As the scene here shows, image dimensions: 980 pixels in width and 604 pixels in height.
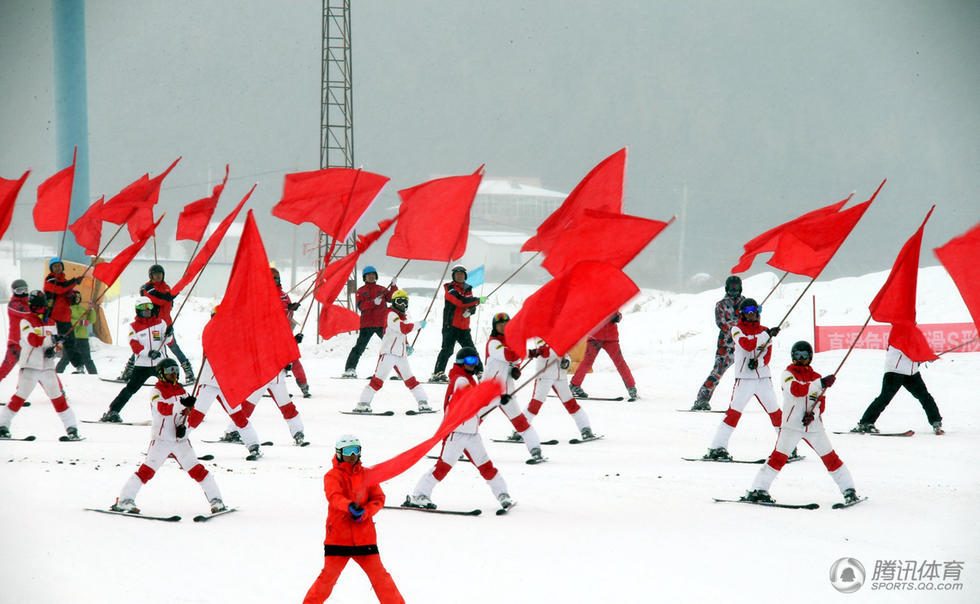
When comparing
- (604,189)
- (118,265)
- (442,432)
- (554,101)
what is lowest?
(442,432)

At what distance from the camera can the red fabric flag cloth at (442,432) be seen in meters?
5.59

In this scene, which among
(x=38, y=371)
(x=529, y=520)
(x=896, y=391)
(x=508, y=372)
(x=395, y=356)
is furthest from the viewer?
(x=395, y=356)

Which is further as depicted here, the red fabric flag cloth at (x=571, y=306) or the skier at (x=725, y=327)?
the skier at (x=725, y=327)

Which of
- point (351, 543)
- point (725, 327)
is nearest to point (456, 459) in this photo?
point (351, 543)

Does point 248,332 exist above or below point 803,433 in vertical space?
above

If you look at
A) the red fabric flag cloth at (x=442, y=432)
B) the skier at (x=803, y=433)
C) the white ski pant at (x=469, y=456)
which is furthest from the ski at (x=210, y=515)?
the skier at (x=803, y=433)

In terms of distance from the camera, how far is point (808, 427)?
7719 millimetres

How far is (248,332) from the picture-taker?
7277 millimetres

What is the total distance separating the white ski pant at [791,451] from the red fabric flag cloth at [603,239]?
1.81 metres

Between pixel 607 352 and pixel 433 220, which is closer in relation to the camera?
pixel 433 220

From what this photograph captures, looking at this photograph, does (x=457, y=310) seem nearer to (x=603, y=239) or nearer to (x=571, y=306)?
(x=603, y=239)

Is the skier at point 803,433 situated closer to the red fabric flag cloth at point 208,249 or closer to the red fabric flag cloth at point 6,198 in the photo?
the red fabric flag cloth at point 208,249

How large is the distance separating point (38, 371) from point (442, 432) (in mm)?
6134

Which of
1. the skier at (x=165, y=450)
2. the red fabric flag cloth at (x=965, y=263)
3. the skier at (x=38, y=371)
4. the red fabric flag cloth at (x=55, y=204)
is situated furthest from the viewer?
the red fabric flag cloth at (x=55, y=204)
